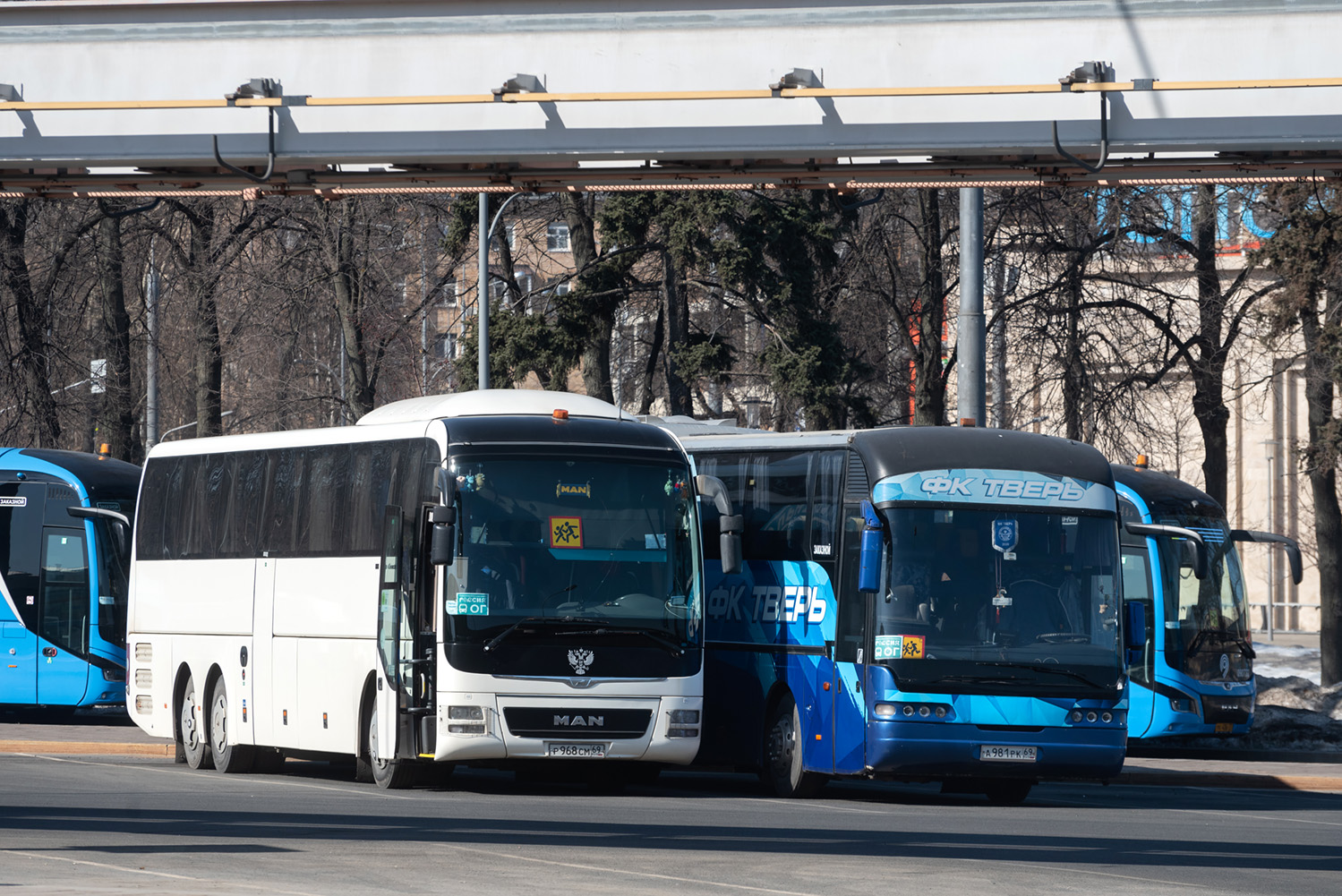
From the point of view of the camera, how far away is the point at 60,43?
13.6 meters

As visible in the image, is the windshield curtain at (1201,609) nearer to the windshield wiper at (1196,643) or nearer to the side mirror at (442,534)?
the windshield wiper at (1196,643)

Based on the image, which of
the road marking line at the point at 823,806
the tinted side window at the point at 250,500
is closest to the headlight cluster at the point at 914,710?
the road marking line at the point at 823,806

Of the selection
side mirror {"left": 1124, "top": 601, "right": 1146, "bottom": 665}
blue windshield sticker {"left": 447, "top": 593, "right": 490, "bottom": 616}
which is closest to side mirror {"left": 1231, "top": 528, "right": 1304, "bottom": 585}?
side mirror {"left": 1124, "top": 601, "right": 1146, "bottom": 665}

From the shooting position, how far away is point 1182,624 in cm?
2456

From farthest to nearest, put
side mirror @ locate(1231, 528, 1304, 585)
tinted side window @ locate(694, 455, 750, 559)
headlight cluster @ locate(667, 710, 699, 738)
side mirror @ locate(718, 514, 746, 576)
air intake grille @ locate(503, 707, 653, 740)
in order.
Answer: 1. side mirror @ locate(1231, 528, 1304, 585)
2. tinted side window @ locate(694, 455, 750, 559)
3. side mirror @ locate(718, 514, 746, 576)
4. headlight cluster @ locate(667, 710, 699, 738)
5. air intake grille @ locate(503, 707, 653, 740)

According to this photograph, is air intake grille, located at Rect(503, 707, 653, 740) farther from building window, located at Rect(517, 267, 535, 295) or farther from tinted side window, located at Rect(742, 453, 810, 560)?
building window, located at Rect(517, 267, 535, 295)

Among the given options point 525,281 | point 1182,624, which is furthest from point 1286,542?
point 525,281

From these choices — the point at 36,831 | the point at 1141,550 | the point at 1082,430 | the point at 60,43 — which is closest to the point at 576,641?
the point at 36,831

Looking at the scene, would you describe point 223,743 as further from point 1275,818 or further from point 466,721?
point 1275,818

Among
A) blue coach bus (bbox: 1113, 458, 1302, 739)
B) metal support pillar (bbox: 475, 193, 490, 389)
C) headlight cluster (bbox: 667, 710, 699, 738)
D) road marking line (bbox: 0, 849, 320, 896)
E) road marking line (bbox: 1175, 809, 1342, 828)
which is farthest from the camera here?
metal support pillar (bbox: 475, 193, 490, 389)

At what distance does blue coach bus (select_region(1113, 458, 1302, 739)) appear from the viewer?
24.2 m

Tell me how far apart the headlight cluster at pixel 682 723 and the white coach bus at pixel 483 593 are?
0.05ft

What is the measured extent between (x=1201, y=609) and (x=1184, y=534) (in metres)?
3.26

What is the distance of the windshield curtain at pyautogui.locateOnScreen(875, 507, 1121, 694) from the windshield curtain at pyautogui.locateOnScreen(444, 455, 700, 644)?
1769mm
